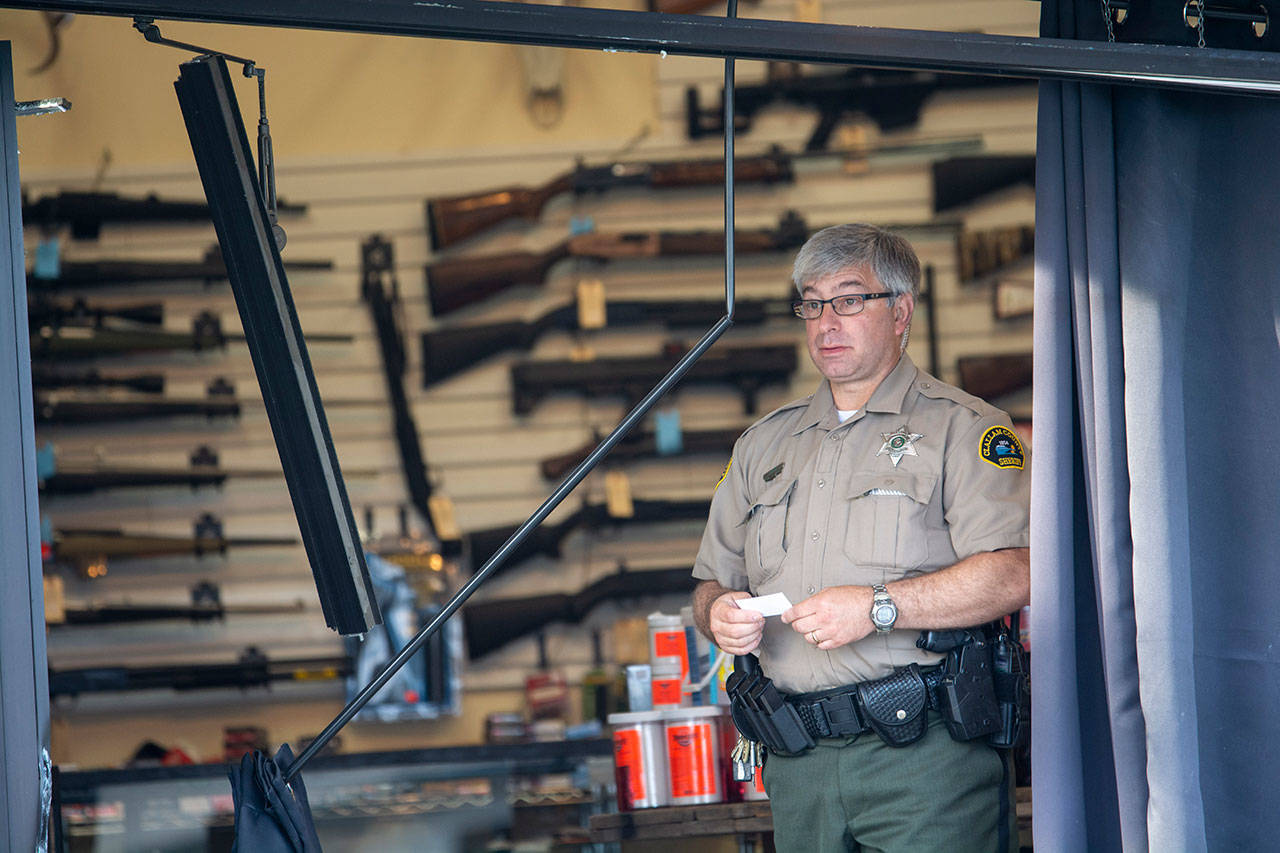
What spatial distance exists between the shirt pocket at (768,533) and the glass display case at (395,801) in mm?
2007

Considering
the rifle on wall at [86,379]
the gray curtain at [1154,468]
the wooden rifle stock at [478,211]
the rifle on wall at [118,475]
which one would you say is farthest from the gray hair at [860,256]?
the rifle on wall at [86,379]

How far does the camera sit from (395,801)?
5.21m

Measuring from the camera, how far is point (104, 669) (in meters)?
5.75

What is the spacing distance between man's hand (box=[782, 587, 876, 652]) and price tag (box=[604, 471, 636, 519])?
3.02 m

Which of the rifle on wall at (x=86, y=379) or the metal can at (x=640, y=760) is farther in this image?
the rifle on wall at (x=86, y=379)

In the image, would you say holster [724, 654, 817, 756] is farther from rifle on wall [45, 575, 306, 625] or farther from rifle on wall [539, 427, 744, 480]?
rifle on wall [45, 575, 306, 625]

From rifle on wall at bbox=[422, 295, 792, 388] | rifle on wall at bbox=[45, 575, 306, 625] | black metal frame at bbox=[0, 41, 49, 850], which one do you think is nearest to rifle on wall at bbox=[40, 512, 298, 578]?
rifle on wall at bbox=[45, 575, 306, 625]

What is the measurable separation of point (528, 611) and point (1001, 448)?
3.10 meters

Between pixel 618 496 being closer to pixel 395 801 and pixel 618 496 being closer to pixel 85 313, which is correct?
pixel 395 801

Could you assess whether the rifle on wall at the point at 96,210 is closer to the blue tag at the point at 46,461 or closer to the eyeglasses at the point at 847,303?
Result: the blue tag at the point at 46,461

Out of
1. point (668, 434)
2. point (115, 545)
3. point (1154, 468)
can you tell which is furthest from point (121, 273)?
point (1154, 468)

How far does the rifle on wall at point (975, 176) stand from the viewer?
5.80m

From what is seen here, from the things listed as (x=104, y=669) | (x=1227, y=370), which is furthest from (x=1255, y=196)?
(x=104, y=669)

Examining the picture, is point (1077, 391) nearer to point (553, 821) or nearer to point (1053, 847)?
point (1053, 847)
